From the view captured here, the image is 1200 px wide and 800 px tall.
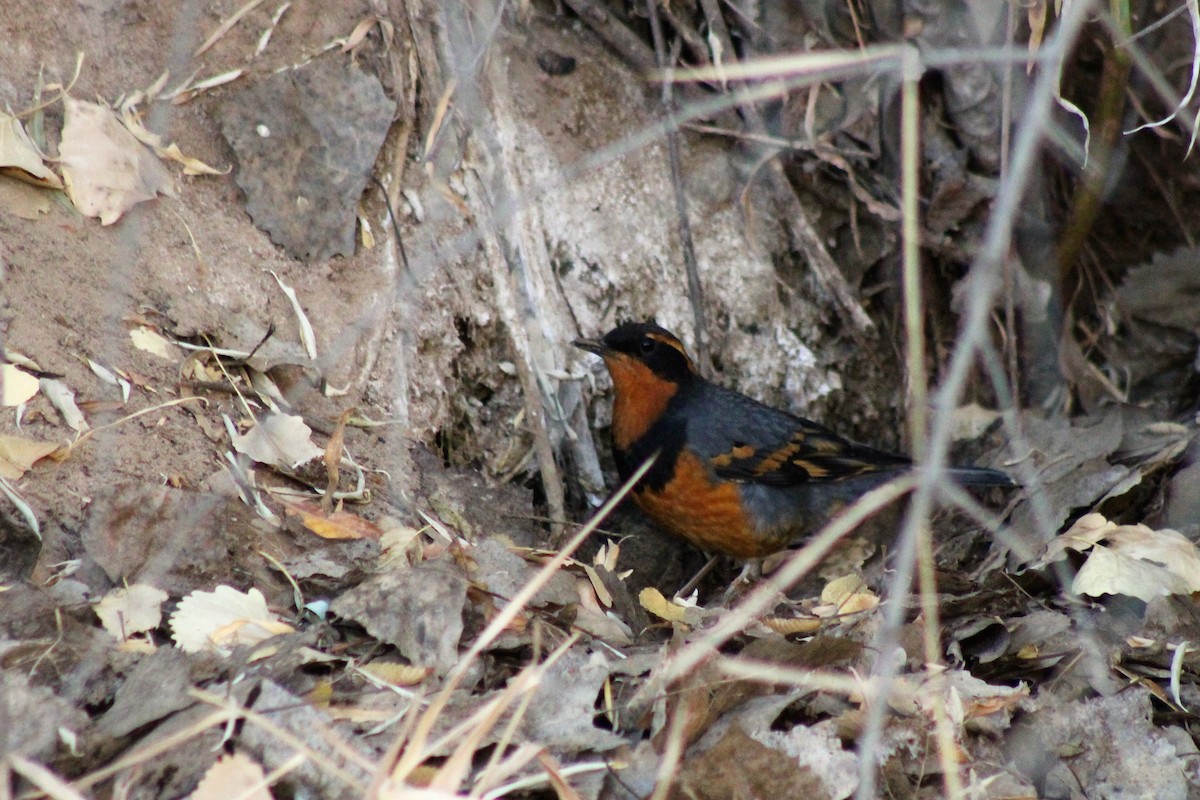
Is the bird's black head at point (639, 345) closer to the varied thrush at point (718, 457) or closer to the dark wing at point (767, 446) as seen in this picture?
the varied thrush at point (718, 457)

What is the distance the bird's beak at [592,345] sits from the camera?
5430 millimetres

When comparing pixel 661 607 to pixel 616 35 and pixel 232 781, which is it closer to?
pixel 232 781

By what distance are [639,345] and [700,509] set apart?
0.84 m

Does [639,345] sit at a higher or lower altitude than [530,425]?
higher

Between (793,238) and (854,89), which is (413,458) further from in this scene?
(854,89)

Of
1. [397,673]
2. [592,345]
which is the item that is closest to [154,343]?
[397,673]

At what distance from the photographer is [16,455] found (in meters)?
3.59

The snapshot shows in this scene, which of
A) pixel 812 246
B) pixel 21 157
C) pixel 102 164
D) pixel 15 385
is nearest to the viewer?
pixel 15 385

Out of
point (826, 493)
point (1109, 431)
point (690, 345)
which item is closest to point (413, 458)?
point (690, 345)

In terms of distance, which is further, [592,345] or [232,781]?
[592,345]

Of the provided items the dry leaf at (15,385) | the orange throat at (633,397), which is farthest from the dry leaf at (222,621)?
the orange throat at (633,397)

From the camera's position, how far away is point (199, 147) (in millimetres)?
4637

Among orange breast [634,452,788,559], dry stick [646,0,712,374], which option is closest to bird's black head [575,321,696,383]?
dry stick [646,0,712,374]

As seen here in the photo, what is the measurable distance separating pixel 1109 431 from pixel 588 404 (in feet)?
8.11
